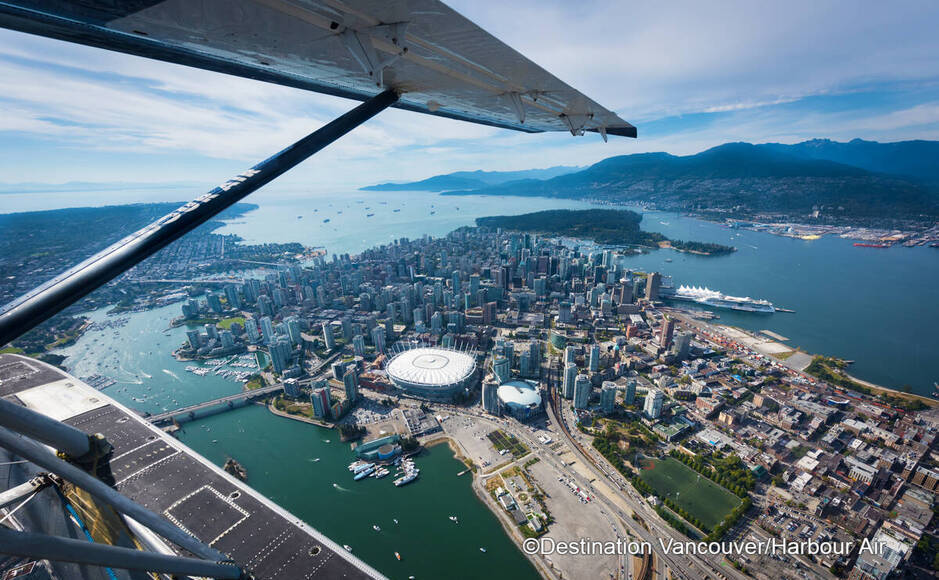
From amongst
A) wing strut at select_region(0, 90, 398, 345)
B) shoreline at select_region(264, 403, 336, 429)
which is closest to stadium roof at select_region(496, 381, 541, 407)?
shoreline at select_region(264, 403, 336, 429)

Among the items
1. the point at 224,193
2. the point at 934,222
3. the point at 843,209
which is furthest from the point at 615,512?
the point at 843,209

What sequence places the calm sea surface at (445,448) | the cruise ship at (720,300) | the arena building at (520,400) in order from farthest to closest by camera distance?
the cruise ship at (720,300) → the arena building at (520,400) → the calm sea surface at (445,448)

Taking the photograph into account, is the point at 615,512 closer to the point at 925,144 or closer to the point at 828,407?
the point at 828,407

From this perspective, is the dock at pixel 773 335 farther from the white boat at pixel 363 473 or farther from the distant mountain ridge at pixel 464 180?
the distant mountain ridge at pixel 464 180

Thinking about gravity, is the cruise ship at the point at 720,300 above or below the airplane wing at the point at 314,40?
below

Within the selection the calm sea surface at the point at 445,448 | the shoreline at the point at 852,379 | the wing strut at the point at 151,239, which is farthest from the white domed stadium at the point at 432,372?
the shoreline at the point at 852,379

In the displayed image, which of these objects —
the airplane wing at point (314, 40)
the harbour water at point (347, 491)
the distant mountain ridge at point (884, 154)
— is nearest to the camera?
the airplane wing at point (314, 40)

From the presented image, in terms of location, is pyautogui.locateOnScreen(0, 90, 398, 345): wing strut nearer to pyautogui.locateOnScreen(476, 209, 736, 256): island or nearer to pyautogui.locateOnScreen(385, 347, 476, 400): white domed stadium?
pyautogui.locateOnScreen(385, 347, 476, 400): white domed stadium
